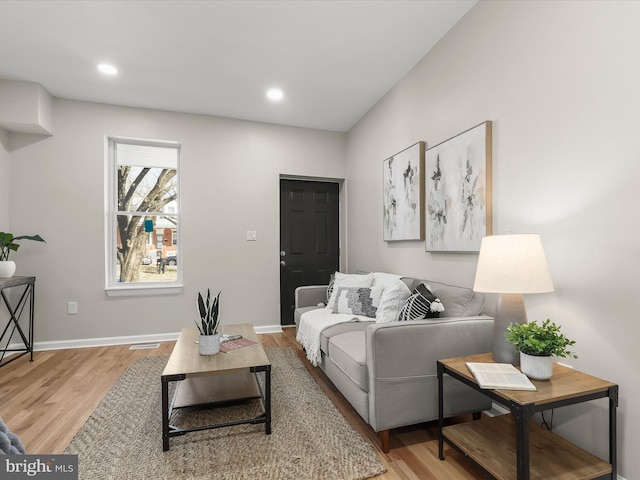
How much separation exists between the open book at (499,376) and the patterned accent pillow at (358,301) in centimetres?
124

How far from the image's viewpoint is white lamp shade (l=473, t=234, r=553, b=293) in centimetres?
150

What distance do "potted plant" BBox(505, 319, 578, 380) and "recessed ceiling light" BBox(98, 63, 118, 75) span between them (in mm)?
3643

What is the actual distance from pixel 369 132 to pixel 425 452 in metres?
3.17

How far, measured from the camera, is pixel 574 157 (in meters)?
1.63

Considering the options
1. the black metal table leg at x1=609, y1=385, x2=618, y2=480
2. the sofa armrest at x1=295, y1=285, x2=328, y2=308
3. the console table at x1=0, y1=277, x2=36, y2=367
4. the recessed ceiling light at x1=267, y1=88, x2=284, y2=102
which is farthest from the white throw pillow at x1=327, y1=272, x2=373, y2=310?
the console table at x1=0, y1=277, x2=36, y2=367

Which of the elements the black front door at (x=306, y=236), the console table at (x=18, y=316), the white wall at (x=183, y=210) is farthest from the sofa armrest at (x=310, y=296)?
the console table at (x=18, y=316)

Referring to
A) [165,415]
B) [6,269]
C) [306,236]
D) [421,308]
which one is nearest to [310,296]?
[306,236]

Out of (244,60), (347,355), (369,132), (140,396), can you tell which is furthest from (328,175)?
(140,396)

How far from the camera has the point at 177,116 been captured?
12.8 ft

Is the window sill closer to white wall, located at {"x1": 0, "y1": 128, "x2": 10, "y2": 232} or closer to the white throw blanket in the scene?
white wall, located at {"x1": 0, "y1": 128, "x2": 10, "y2": 232}

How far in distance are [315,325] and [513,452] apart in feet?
5.00

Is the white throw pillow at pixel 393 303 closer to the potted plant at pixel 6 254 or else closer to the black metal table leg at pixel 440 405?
the black metal table leg at pixel 440 405

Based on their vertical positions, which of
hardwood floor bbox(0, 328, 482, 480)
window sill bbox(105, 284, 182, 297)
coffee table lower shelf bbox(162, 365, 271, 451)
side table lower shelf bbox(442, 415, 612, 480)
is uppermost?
window sill bbox(105, 284, 182, 297)

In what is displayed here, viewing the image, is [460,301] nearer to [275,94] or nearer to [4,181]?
[275,94]
